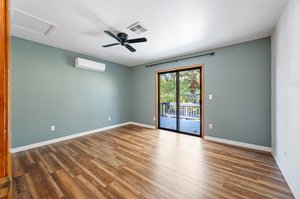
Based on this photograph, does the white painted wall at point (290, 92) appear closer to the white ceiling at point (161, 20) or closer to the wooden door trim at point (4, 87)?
the white ceiling at point (161, 20)

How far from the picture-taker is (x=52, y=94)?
326cm

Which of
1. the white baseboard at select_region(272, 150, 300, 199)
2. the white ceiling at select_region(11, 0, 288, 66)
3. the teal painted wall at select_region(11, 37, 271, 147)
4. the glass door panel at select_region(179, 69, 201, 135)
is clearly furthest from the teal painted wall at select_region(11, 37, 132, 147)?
the white baseboard at select_region(272, 150, 300, 199)

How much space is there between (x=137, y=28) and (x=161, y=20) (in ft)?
1.60

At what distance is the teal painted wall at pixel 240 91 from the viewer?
277 centimetres

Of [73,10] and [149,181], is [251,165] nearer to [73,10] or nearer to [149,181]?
[149,181]

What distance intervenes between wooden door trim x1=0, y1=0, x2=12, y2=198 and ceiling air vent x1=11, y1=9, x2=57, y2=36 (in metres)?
2.34

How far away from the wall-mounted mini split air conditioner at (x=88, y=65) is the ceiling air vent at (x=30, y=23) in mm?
1013

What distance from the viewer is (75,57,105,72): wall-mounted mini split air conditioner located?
11.8 ft

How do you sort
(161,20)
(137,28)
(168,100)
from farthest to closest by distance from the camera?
1. (168,100)
2. (137,28)
3. (161,20)

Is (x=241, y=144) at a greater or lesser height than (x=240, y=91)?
lesser

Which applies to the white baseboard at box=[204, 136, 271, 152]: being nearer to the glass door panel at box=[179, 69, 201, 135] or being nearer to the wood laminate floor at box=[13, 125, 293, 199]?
the wood laminate floor at box=[13, 125, 293, 199]

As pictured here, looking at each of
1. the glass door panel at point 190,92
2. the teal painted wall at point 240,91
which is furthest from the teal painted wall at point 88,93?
the glass door panel at point 190,92

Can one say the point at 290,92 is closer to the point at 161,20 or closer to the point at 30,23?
the point at 161,20

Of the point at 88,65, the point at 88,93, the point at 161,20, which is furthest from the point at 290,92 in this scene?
the point at 88,93
